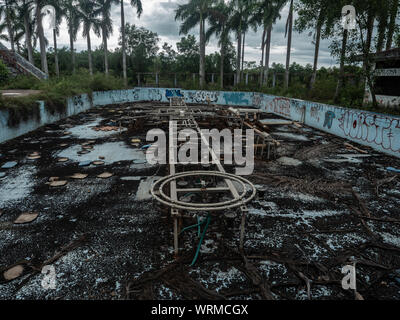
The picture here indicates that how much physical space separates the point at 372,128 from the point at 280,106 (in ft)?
29.3

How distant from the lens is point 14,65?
22594 mm

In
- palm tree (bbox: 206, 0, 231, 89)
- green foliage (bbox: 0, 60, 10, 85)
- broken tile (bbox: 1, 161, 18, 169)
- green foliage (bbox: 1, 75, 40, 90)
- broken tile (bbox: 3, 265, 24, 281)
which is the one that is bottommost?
broken tile (bbox: 3, 265, 24, 281)

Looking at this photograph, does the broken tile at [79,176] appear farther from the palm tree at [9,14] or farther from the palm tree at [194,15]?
the palm tree at [9,14]

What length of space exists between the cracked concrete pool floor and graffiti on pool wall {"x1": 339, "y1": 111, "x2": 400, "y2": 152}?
1.98m

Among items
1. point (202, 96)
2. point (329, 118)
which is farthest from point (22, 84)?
point (329, 118)

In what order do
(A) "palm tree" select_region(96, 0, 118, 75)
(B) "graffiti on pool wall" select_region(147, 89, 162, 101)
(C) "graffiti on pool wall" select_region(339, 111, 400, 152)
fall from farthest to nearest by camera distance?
(A) "palm tree" select_region(96, 0, 118, 75)
(B) "graffiti on pool wall" select_region(147, 89, 162, 101)
(C) "graffiti on pool wall" select_region(339, 111, 400, 152)

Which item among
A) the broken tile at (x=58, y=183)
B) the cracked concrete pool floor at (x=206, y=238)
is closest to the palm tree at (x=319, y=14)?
the cracked concrete pool floor at (x=206, y=238)

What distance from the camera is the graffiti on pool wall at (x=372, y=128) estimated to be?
884 centimetres

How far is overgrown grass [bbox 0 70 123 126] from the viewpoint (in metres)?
10.5

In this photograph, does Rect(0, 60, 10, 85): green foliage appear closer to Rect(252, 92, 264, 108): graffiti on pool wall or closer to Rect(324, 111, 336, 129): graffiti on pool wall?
Rect(252, 92, 264, 108): graffiti on pool wall

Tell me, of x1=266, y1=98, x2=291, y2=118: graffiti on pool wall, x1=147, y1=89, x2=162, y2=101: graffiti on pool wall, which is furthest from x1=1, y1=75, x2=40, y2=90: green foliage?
x1=266, y1=98, x2=291, y2=118: graffiti on pool wall

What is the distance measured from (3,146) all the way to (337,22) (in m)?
14.8
